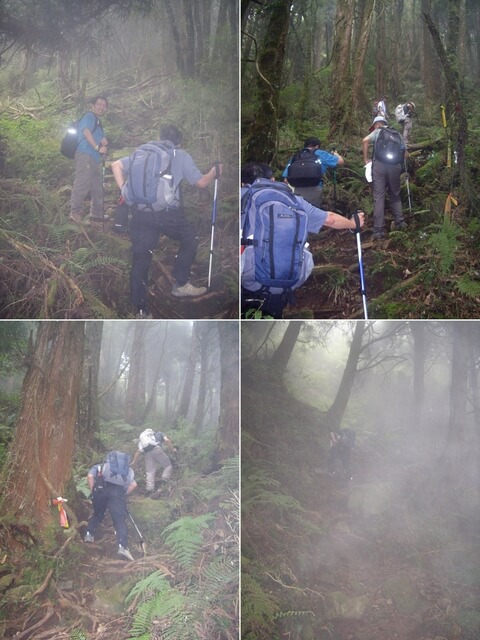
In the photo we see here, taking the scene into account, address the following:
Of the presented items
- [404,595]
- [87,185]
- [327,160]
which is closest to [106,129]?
[87,185]

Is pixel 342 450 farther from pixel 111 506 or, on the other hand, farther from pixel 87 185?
pixel 87 185

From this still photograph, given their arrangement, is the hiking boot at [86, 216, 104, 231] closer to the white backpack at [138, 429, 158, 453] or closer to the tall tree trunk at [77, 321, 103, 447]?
the tall tree trunk at [77, 321, 103, 447]

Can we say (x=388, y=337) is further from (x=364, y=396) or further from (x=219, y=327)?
(x=219, y=327)

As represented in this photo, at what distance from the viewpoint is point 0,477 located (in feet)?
13.5

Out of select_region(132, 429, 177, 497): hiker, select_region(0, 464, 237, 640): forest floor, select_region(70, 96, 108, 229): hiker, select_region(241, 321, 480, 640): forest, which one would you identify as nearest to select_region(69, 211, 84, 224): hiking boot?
select_region(70, 96, 108, 229): hiker

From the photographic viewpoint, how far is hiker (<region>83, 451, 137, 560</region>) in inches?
160

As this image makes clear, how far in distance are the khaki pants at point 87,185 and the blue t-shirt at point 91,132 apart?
0.12 feet

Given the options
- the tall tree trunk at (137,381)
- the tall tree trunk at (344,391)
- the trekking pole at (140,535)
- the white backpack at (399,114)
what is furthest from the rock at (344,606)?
the white backpack at (399,114)

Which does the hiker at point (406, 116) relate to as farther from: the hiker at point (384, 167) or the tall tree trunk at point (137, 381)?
the tall tree trunk at point (137, 381)

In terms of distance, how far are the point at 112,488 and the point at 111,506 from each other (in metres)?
0.14

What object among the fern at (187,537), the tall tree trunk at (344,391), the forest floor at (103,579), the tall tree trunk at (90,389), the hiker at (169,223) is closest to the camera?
the forest floor at (103,579)

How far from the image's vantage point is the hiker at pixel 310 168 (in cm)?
423

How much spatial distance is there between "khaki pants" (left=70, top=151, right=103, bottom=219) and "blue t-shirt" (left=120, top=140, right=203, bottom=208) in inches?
10.5

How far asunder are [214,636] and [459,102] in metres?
4.83
